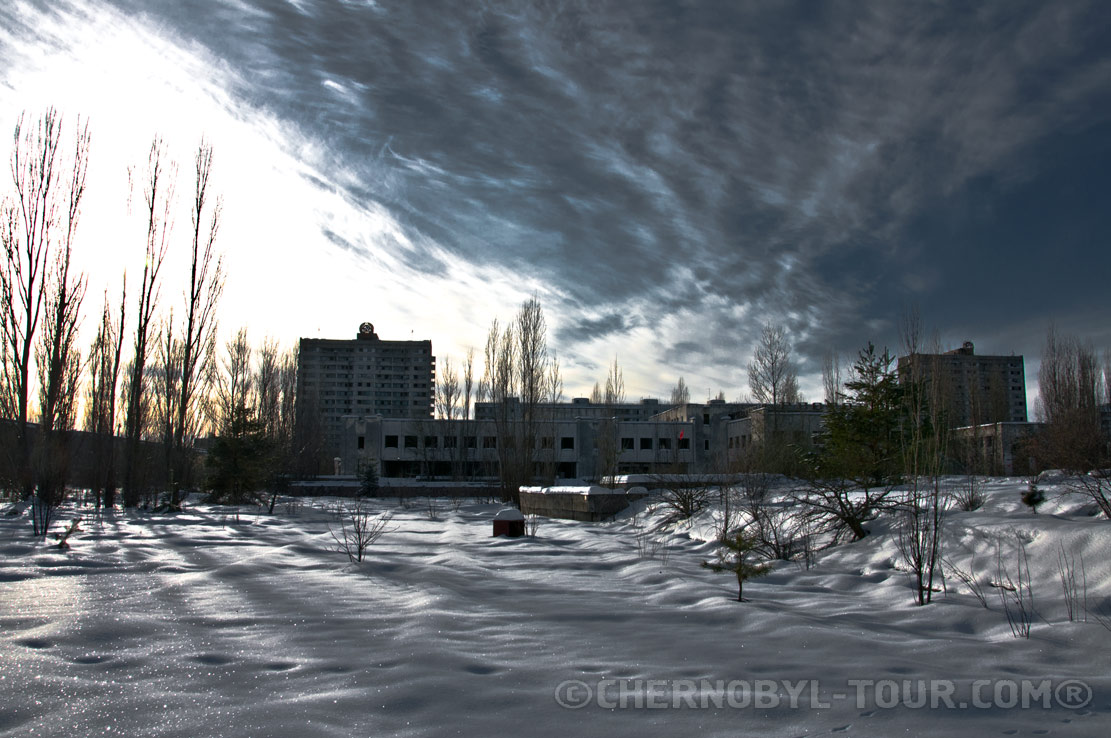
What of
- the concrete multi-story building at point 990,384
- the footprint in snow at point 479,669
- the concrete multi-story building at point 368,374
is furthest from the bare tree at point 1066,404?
the concrete multi-story building at point 368,374

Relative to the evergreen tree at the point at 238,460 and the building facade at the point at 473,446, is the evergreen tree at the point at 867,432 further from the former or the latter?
the building facade at the point at 473,446

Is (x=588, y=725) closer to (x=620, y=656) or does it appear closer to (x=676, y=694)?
(x=676, y=694)

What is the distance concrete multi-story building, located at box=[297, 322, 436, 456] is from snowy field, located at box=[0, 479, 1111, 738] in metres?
102

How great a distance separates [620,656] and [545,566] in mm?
4802

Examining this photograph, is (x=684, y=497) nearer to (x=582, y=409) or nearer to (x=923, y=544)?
(x=923, y=544)

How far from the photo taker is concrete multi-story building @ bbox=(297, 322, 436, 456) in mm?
108438

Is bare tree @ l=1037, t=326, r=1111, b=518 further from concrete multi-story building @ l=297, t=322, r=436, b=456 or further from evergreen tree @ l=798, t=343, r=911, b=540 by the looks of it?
concrete multi-story building @ l=297, t=322, r=436, b=456

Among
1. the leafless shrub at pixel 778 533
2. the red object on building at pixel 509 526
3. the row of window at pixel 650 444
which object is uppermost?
the row of window at pixel 650 444

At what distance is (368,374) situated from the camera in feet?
362

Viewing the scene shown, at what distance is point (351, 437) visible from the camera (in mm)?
51719

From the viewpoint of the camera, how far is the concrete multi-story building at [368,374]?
108438 mm

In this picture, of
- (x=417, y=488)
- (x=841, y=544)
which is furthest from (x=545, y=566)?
(x=417, y=488)

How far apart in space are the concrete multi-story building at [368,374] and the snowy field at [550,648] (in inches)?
4020

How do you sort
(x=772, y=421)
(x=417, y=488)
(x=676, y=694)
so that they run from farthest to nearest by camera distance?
1. (x=772, y=421)
2. (x=417, y=488)
3. (x=676, y=694)
